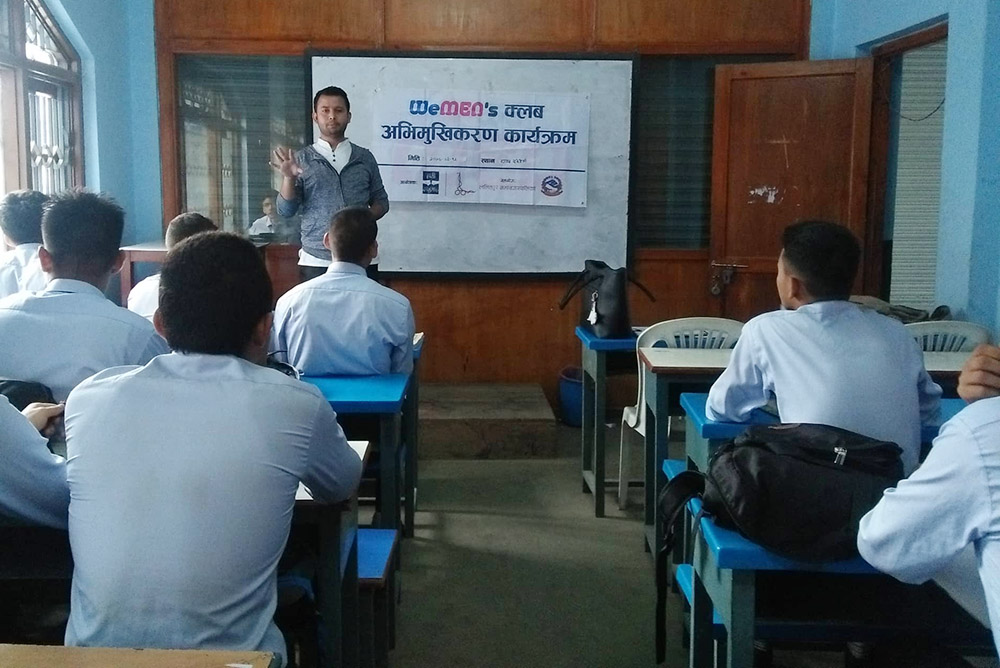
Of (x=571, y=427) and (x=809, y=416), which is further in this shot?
(x=571, y=427)

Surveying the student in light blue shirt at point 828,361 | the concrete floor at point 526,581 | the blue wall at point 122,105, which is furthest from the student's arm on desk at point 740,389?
the blue wall at point 122,105

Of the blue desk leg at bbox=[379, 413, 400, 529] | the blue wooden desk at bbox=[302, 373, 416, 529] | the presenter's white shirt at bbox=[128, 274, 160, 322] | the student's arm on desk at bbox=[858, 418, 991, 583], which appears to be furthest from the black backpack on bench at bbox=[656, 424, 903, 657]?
the presenter's white shirt at bbox=[128, 274, 160, 322]

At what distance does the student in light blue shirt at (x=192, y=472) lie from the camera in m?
1.39

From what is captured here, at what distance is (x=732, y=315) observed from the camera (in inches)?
214

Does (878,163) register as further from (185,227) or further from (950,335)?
(185,227)

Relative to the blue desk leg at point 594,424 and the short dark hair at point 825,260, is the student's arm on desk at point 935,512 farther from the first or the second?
the blue desk leg at point 594,424

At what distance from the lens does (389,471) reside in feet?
9.39

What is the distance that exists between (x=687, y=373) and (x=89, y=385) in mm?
1960

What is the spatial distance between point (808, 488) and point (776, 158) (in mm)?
3750

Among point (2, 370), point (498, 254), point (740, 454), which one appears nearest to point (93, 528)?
point (2, 370)

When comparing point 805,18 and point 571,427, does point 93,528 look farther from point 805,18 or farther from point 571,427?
point 805,18

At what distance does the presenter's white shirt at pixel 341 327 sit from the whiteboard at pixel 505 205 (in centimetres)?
230

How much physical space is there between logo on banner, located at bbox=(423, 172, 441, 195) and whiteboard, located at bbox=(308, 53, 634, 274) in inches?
2.7

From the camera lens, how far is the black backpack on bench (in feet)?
5.67
